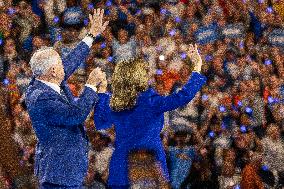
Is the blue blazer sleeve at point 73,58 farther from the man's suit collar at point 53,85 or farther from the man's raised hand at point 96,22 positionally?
the man's suit collar at point 53,85

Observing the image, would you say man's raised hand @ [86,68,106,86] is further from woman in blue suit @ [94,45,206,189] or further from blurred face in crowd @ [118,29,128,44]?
blurred face in crowd @ [118,29,128,44]

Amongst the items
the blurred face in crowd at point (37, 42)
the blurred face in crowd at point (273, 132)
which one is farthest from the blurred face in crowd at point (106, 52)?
the blurred face in crowd at point (273, 132)

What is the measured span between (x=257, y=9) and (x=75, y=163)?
3357 mm

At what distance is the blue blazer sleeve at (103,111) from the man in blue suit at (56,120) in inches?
4.3

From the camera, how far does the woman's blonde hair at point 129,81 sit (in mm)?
2248

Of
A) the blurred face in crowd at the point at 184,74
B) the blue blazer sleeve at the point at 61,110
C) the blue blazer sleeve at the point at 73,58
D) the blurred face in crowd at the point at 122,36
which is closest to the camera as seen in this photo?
the blue blazer sleeve at the point at 61,110

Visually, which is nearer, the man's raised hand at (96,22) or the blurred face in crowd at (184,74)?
the man's raised hand at (96,22)

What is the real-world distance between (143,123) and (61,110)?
41 centimetres

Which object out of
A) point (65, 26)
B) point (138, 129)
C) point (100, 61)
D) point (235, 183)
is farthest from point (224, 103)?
point (138, 129)

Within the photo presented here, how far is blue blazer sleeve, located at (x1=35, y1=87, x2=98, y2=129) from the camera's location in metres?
2.20

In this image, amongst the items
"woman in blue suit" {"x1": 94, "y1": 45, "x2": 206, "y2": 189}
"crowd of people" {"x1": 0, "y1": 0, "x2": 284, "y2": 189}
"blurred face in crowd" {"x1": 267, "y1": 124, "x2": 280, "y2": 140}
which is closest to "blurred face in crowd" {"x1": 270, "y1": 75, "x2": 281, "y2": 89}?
"crowd of people" {"x1": 0, "y1": 0, "x2": 284, "y2": 189}

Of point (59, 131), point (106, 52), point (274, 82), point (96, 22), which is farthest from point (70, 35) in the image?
point (59, 131)

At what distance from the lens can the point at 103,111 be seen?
2447 millimetres

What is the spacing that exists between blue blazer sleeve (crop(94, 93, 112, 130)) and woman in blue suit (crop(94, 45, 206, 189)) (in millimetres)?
40
